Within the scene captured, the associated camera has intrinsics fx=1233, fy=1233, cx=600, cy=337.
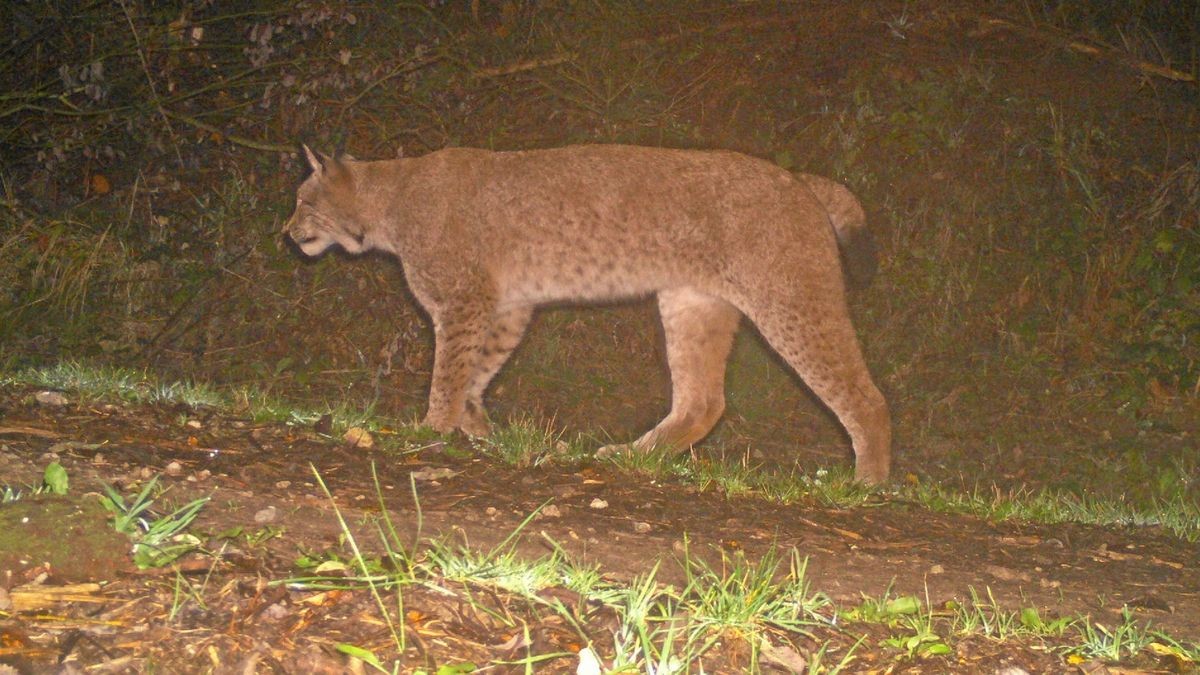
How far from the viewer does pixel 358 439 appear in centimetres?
458

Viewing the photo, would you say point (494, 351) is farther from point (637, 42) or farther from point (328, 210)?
point (637, 42)

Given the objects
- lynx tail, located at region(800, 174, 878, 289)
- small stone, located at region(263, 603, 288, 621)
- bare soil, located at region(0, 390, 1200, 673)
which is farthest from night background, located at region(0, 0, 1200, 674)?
small stone, located at region(263, 603, 288, 621)

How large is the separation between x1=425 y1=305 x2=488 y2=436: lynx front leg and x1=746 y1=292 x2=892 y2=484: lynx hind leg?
4.43 feet

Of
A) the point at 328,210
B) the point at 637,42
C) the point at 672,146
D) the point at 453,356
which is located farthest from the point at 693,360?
the point at 637,42

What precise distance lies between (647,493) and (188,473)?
1530 mm

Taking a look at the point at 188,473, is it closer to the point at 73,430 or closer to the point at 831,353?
the point at 73,430

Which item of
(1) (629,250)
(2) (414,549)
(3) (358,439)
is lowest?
(3) (358,439)

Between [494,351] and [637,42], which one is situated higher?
[637,42]

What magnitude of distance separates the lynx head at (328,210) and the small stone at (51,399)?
2.06 m

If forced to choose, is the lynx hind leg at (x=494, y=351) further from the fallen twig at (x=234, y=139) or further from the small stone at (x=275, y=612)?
the small stone at (x=275, y=612)

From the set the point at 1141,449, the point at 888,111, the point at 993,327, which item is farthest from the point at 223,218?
the point at 1141,449

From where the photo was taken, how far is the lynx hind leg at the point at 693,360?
6.25m

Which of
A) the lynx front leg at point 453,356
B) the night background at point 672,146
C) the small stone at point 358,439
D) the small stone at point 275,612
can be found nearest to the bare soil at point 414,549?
the small stone at point 275,612

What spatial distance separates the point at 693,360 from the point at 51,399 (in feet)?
10.0
